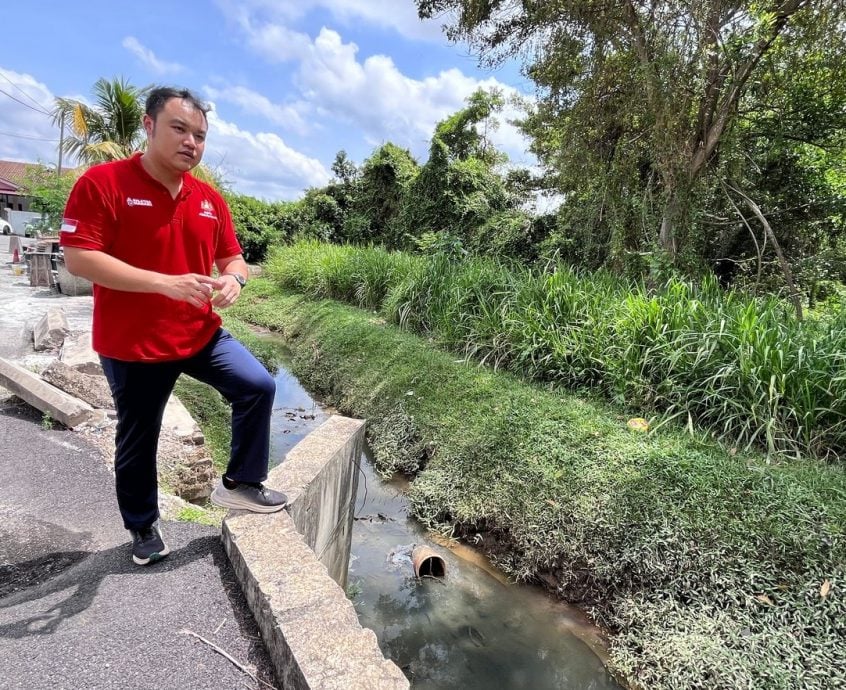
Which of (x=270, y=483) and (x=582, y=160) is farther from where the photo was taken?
(x=582, y=160)

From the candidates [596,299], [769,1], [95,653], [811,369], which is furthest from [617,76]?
[95,653]

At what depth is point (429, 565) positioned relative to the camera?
3.67 m

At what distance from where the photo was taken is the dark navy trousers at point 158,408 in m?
1.93

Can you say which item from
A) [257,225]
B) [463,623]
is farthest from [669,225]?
[257,225]

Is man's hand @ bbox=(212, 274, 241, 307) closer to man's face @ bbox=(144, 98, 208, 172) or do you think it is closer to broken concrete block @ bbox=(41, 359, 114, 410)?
man's face @ bbox=(144, 98, 208, 172)

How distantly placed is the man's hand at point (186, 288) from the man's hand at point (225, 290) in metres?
0.09

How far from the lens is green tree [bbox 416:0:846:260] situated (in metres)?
5.68

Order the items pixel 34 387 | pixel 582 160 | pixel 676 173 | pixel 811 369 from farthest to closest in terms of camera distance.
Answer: pixel 582 160 < pixel 676 173 < pixel 34 387 < pixel 811 369

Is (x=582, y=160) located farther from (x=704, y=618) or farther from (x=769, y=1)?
(x=704, y=618)

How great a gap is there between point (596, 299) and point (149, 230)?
4.50 metres

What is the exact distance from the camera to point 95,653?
66.2 inches

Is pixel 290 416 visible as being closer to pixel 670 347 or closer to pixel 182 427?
pixel 182 427

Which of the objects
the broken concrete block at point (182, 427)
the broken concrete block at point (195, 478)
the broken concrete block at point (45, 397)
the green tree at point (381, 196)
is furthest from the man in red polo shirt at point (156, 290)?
the green tree at point (381, 196)

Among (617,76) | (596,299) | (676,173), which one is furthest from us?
(617,76)
